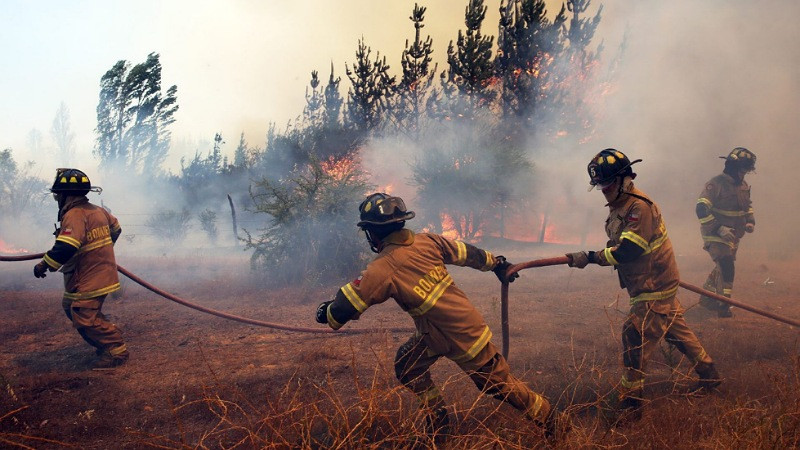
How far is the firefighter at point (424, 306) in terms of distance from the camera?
273cm

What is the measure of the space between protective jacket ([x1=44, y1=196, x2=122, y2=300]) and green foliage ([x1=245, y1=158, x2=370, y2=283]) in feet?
16.1

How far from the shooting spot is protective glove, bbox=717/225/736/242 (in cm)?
664

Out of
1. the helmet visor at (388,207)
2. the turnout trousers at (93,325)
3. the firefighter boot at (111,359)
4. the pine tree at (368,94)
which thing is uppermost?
the pine tree at (368,94)

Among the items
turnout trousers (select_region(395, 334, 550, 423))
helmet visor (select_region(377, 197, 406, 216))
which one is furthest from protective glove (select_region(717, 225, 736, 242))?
helmet visor (select_region(377, 197, 406, 216))

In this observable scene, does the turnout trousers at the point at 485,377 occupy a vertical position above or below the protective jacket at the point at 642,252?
below

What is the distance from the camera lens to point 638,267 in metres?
3.71

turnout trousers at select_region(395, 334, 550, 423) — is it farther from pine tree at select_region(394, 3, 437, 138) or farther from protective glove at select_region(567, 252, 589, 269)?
pine tree at select_region(394, 3, 437, 138)

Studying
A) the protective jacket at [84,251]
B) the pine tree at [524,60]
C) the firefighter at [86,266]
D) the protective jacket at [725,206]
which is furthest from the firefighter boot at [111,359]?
the pine tree at [524,60]

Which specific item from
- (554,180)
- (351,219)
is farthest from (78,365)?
(554,180)

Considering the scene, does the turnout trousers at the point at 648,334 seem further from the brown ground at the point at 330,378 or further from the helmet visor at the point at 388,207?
the helmet visor at the point at 388,207

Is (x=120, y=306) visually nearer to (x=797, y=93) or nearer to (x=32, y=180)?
(x=32, y=180)

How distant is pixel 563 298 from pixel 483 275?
3.41 m

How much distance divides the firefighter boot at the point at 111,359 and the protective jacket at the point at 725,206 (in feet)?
25.6

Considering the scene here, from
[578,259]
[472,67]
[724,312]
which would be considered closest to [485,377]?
[578,259]
